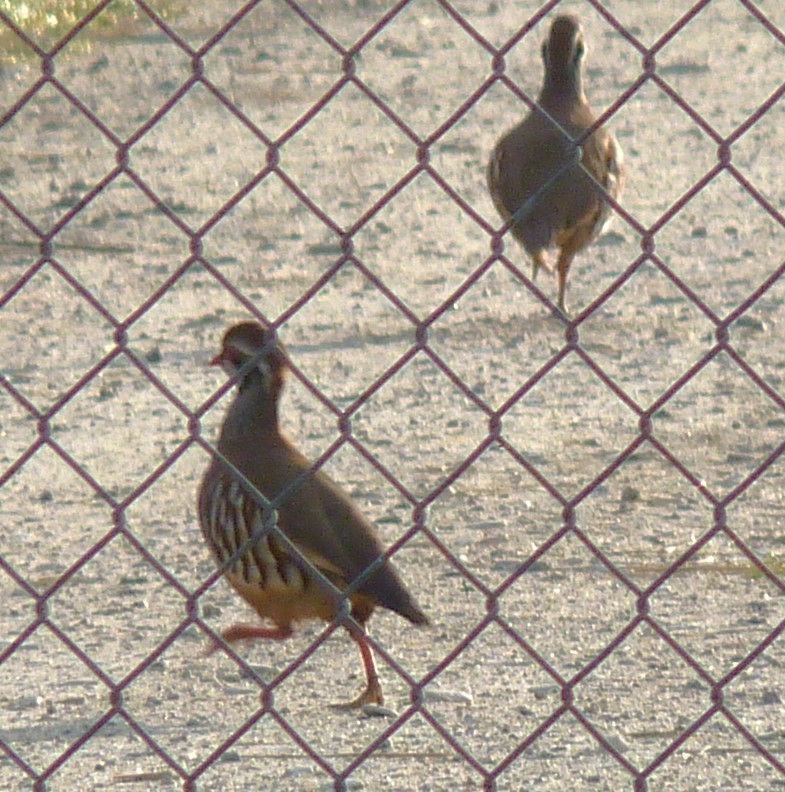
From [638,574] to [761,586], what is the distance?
1.01 feet

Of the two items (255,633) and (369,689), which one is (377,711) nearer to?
(369,689)

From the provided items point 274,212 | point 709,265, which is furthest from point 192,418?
point 274,212

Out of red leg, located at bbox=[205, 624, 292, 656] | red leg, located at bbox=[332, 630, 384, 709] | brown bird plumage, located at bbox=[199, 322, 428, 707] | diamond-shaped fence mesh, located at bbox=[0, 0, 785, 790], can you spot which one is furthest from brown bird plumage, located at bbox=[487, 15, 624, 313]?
red leg, located at bbox=[332, 630, 384, 709]

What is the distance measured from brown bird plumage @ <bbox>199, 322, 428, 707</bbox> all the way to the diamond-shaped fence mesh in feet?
0.66

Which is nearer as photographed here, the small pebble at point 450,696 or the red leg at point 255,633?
the small pebble at point 450,696

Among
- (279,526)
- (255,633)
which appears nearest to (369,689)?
(255,633)

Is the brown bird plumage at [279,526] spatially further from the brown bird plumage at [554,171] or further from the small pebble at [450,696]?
the brown bird plumage at [554,171]

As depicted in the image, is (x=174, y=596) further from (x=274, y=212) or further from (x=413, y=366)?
(x=274, y=212)

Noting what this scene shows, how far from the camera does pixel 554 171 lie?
711 cm

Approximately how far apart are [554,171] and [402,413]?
937mm

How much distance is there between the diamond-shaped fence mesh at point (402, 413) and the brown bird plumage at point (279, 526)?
202mm

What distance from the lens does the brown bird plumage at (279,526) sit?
4.59m

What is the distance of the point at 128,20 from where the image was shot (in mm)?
13016

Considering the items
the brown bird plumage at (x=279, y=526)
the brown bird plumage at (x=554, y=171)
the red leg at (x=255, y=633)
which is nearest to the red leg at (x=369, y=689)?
the brown bird plumage at (x=279, y=526)
